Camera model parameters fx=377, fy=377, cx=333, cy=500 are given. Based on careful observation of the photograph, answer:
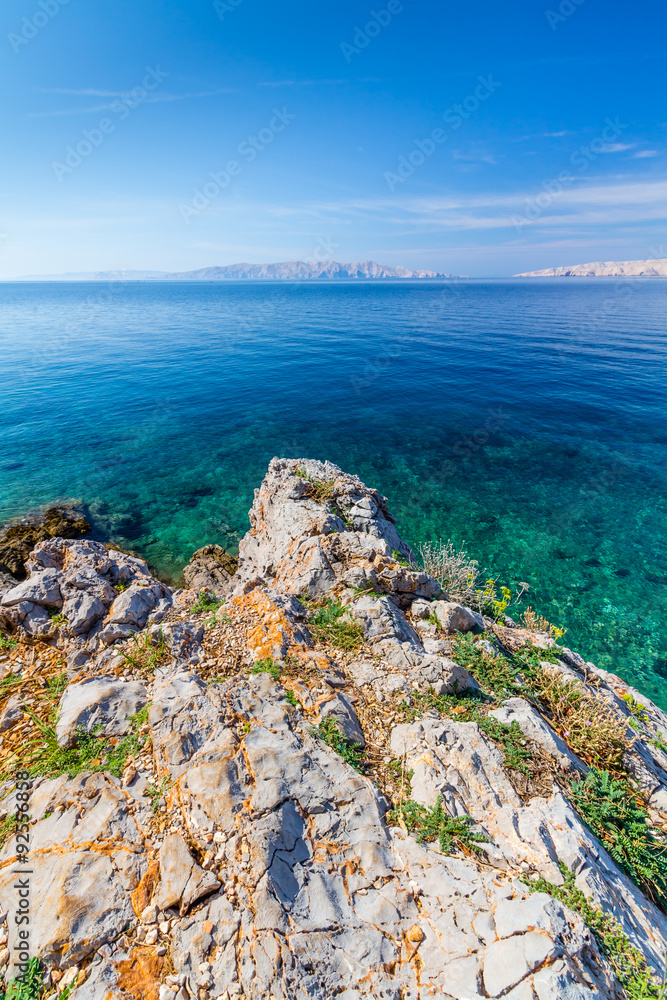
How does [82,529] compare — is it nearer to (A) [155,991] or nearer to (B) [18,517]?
(B) [18,517]

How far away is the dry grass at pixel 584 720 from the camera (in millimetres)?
6203

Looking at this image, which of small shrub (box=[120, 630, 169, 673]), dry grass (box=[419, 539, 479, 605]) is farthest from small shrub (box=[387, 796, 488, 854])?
dry grass (box=[419, 539, 479, 605])

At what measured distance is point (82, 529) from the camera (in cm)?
1872

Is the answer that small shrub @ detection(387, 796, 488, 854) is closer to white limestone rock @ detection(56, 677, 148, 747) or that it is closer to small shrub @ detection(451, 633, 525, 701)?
small shrub @ detection(451, 633, 525, 701)

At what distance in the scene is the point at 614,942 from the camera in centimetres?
383

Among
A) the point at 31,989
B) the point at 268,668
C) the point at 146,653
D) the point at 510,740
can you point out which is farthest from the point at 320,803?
the point at 146,653

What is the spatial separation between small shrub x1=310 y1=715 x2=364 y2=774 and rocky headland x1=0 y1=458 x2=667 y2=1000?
3 cm

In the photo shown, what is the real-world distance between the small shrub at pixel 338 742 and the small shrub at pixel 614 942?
2.31 meters

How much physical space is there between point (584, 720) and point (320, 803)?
15.6ft

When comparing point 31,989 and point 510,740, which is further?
point 510,740

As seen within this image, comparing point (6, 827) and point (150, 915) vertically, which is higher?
point (150, 915)

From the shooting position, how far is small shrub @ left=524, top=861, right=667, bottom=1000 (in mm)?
3557

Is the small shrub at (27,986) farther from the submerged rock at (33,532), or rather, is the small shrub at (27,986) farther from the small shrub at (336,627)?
the submerged rock at (33,532)

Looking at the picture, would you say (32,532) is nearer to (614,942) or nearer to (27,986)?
(27,986)
